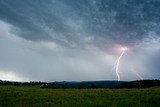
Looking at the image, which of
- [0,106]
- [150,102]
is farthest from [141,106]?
[0,106]

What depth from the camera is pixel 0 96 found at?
41.5 metres

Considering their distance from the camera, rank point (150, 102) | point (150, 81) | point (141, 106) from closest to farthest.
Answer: point (141, 106)
point (150, 102)
point (150, 81)

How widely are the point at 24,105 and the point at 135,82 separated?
47.8 m

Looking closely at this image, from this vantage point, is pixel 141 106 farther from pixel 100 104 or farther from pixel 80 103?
pixel 80 103

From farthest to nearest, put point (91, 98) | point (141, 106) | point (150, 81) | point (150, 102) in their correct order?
point (150, 81) < point (91, 98) < point (150, 102) < point (141, 106)

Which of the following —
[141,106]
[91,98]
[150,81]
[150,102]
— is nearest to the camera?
[141,106]

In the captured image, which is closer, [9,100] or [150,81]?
[9,100]

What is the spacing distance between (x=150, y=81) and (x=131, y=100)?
38.9 meters

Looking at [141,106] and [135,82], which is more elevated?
[135,82]

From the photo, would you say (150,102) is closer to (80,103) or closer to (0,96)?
(80,103)

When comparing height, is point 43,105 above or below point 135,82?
below

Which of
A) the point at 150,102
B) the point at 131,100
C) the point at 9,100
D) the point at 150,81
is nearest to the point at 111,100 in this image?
the point at 131,100

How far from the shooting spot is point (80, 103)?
35656 mm

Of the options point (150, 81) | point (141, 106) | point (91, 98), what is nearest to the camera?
point (141, 106)
